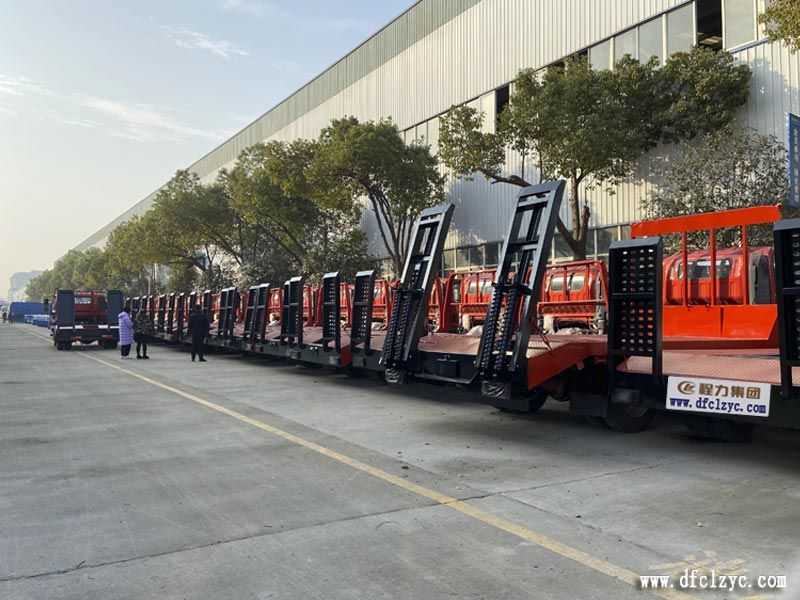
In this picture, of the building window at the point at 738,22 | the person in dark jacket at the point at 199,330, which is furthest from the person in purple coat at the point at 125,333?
the building window at the point at 738,22

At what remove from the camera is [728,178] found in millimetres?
16328

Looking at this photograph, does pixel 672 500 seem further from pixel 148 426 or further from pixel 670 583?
pixel 148 426

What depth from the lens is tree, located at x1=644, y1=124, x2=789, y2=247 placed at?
15.7 m

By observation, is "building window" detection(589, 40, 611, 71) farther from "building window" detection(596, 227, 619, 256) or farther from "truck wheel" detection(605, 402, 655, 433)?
"truck wheel" detection(605, 402, 655, 433)

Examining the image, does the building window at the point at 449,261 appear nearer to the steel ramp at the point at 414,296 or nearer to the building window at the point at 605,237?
the building window at the point at 605,237

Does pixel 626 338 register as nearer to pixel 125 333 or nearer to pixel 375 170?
pixel 125 333

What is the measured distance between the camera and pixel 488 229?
27828mm

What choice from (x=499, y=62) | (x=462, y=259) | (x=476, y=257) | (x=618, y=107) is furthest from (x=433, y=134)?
(x=618, y=107)

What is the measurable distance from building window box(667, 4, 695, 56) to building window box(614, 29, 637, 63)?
128 centimetres

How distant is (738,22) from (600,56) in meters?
4.88

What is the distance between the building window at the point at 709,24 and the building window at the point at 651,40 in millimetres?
1252

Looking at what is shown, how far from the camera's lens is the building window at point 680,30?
773 inches

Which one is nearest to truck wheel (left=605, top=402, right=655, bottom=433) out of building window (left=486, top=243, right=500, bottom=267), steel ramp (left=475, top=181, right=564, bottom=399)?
steel ramp (left=475, top=181, right=564, bottom=399)

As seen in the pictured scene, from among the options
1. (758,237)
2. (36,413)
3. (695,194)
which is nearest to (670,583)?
(36,413)
